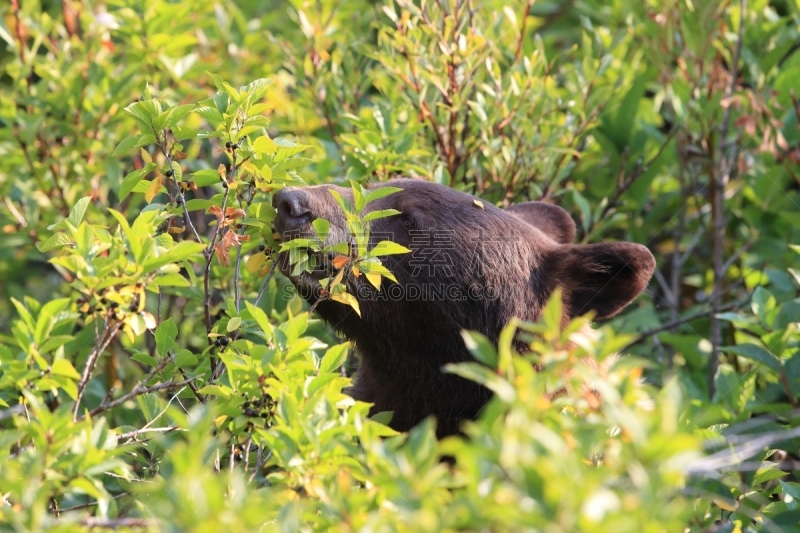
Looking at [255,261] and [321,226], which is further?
[255,261]

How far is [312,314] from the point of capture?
447 centimetres

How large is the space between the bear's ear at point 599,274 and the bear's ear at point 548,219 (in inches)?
15.7

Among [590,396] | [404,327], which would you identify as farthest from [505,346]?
[404,327]

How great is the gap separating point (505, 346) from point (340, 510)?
1.85 feet

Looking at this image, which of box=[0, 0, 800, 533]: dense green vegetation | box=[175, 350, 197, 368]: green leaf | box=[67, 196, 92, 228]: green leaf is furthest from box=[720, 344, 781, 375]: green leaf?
box=[67, 196, 92, 228]: green leaf

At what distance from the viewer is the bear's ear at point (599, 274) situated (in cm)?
411

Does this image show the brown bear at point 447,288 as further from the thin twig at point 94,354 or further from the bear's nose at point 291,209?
the thin twig at point 94,354

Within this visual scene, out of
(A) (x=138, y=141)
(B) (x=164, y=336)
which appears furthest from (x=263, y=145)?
(B) (x=164, y=336)

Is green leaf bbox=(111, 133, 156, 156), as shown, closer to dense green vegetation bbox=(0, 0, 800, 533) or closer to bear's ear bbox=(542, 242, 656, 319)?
dense green vegetation bbox=(0, 0, 800, 533)

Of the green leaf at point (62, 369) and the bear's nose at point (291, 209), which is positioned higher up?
the bear's nose at point (291, 209)

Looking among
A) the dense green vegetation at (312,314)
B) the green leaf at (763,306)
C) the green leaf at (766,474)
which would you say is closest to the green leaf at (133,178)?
the dense green vegetation at (312,314)

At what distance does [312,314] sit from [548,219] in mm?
1469

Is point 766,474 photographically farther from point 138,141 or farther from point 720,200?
point 138,141

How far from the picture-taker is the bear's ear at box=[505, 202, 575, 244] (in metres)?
4.90
